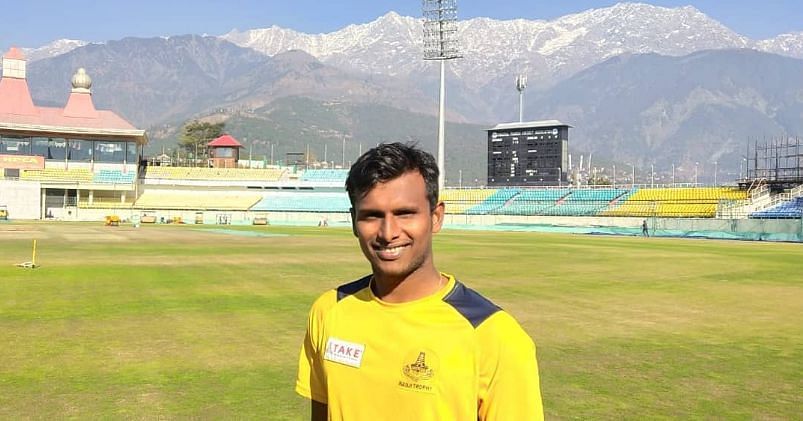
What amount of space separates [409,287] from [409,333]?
9.4 inches

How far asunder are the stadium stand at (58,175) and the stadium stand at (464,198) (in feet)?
155

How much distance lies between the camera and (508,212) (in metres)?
90.4

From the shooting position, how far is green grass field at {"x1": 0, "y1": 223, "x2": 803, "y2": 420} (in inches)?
376

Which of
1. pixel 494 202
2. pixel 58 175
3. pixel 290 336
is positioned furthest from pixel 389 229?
pixel 58 175

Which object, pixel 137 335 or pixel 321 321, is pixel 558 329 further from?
pixel 321 321

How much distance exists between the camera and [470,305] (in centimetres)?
332

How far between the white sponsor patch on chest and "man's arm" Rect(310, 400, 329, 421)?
0.31 metres

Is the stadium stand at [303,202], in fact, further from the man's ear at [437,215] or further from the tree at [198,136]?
the man's ear at [437,215]

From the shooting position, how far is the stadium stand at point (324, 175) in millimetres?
114938

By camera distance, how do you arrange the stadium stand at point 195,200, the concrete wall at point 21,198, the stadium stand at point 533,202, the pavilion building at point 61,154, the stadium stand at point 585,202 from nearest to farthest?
the stadium stand at point 585,202 < the concrete wall at point 21,198 < the pavilion building at point 61,154 < the stadium stand at point 533,202 < the stadium stand at point 195,200

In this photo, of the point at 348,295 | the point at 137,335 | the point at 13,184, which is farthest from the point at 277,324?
the point at 13,184

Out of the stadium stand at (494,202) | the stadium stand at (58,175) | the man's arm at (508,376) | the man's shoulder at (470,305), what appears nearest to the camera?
the man's arm at (508,376)

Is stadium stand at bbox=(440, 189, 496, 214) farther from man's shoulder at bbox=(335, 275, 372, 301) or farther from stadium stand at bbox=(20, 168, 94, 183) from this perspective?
man's shoulder at bbox=(335, 275, 372, 301)

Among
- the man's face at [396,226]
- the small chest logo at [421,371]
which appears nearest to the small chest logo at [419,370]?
the small chest logo at [421,371]
